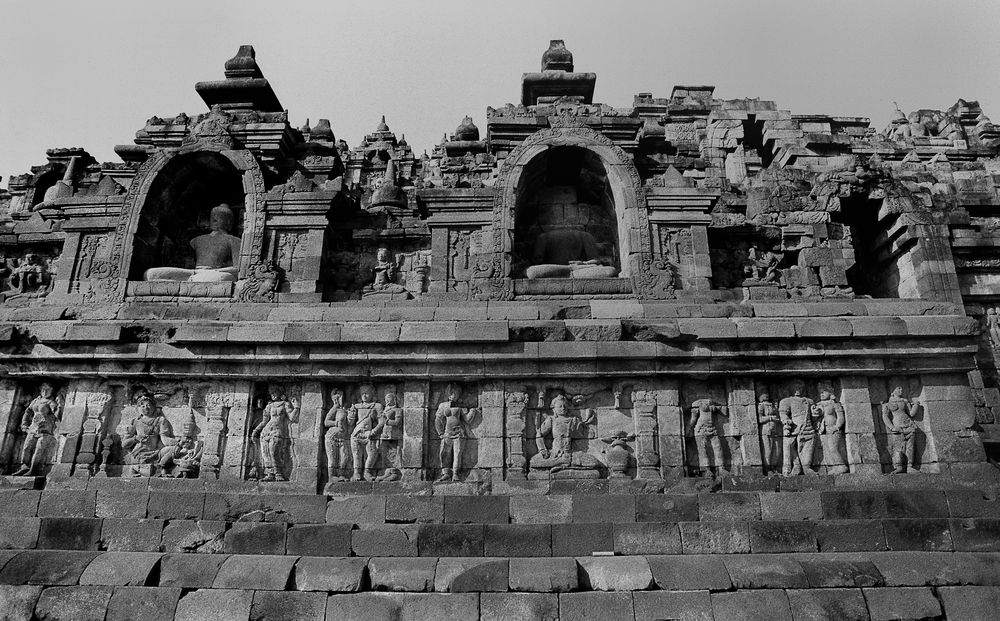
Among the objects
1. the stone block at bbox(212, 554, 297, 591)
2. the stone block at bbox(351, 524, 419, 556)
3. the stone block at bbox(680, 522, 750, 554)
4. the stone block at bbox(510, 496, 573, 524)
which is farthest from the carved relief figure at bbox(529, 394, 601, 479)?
the stone block at bbox(212, 554, 297, 591)

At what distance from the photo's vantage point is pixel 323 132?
1634 cm

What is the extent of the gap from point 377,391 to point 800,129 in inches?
619

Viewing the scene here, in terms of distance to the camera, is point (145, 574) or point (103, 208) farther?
point (103, 208)

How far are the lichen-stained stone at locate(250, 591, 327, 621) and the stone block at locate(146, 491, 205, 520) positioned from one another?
1742 millimetres

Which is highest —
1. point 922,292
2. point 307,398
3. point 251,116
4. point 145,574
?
point 251,116

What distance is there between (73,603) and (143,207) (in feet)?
21.7

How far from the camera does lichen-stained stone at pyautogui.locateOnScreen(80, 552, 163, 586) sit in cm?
786

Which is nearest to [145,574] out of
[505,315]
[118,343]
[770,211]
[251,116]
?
[118,343]

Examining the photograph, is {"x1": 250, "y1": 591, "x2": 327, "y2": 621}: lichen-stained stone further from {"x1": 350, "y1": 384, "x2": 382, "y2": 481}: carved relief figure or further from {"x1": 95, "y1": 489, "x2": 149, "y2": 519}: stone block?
{"x1": 95, "y1": 489, "x2": 149, "y2": 519}: stone block

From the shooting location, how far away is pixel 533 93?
1466cm

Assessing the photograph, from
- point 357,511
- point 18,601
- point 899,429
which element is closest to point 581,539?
point 357,511

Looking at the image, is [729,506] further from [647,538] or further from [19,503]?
[19,503]

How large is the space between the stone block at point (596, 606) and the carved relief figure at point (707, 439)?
8.07 ft

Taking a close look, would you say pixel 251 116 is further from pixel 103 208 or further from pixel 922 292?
pixel 922 292
